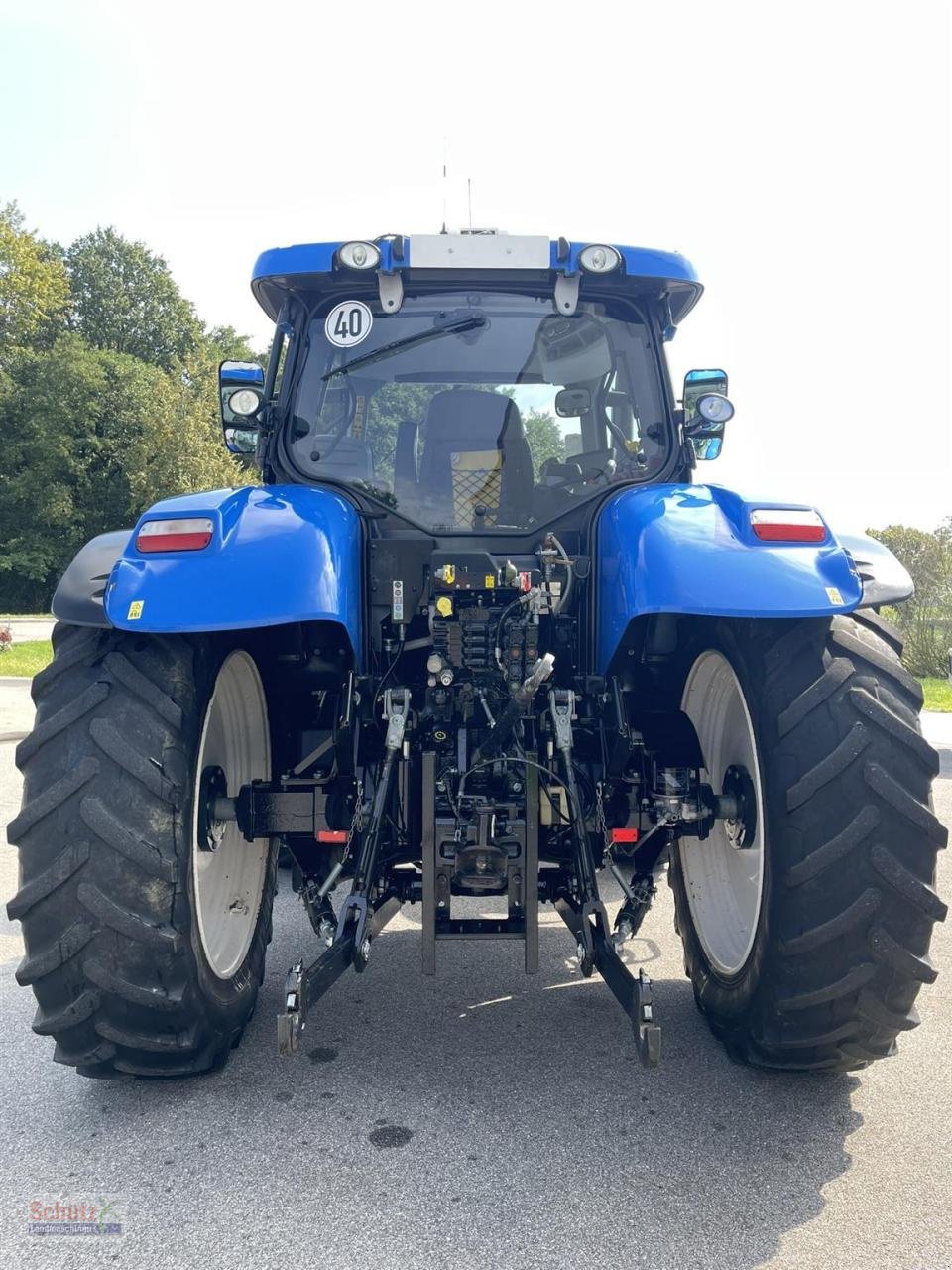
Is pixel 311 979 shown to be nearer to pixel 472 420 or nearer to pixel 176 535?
pixel 176 535

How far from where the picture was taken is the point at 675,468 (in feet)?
12.9

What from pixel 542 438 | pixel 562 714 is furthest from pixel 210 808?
pixel 542 438

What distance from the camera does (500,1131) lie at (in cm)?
287

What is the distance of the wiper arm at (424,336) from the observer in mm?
3785

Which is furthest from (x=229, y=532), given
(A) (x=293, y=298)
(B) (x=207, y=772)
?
(A) (x=293, y=298)

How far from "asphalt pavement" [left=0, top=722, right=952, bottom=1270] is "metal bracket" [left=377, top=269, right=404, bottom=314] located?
2.60 metres

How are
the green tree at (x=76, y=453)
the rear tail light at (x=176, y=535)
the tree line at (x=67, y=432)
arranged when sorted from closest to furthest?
the rear tail light at (x=176, y=535)
the tree line at (x=67, y=432)
the green tree at (x=76, y=453)

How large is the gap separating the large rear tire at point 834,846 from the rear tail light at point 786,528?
0.85ft

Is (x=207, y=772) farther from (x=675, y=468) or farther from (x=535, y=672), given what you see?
(x=675, y=468)

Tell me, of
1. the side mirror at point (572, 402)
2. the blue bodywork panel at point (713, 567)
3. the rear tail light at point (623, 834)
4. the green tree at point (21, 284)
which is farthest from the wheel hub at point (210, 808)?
the green tree at point (21, 284)

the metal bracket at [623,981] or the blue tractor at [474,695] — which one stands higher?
the blue tractor at [474,695]

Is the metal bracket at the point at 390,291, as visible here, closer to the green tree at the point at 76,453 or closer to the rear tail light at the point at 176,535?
the rear tail light at the point at 176,535

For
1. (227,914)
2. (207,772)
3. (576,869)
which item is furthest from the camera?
(227,914)

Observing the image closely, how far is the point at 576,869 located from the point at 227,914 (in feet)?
4.52
